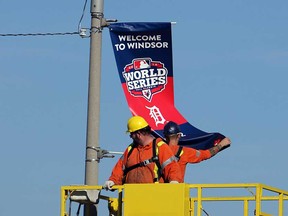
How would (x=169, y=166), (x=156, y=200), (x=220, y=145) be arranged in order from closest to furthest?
(x=156, y=200) < (x=169, y=166) < (x=220, y=145)

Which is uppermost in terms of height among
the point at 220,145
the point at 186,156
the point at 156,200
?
the point at 220,145

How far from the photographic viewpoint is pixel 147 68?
21484mm

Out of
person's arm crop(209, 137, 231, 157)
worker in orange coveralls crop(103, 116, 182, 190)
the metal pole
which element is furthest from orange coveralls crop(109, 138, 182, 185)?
person's arm crop(209, 137, 231, 157)

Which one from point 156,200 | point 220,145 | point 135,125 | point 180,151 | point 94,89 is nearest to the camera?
point 156,200

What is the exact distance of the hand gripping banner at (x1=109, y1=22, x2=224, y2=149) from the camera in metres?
21.4

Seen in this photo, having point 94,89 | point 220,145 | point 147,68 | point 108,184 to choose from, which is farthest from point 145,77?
point 108,184

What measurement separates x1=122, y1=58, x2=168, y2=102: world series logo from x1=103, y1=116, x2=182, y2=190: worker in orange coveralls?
3.04 m

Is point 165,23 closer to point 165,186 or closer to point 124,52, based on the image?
point 124,52

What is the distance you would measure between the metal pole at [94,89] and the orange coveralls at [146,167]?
232 centimetres

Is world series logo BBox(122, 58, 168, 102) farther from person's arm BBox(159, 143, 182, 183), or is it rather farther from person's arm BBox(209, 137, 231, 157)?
person's arm BBox(159, 143, 182, 183)

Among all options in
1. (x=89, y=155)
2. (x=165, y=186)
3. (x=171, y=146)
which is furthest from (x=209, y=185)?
(x=89, y=155)

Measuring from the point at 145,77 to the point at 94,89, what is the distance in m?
0.93

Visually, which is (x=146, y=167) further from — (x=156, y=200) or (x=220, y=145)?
(x=220, y=145)

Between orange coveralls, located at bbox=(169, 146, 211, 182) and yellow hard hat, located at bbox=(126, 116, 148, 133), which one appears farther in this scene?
orange coveralls, located at bbox=(169, 146, 211, 182)
